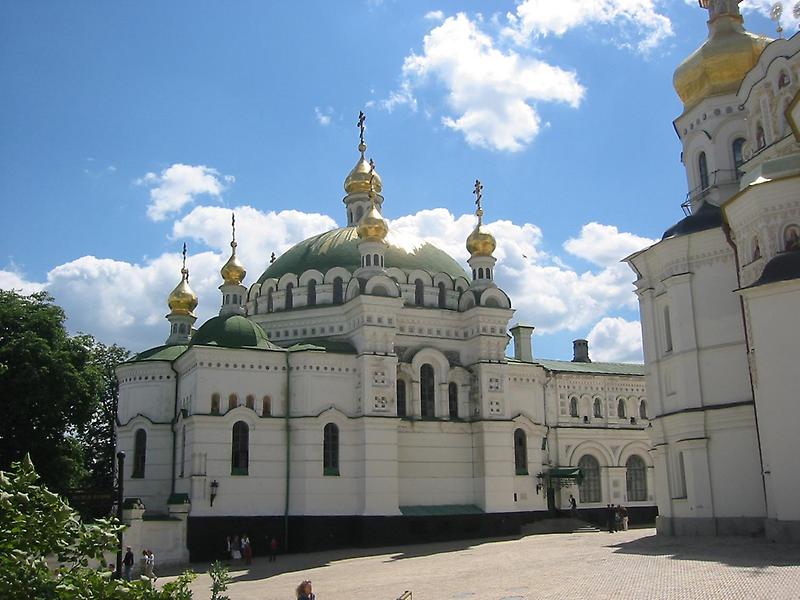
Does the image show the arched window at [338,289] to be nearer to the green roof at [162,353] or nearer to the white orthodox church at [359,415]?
the white orthodox church at [359,415]

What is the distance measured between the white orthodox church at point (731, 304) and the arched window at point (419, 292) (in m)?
10.0

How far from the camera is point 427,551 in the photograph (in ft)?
81.2

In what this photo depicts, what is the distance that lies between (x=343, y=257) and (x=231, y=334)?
260 inches

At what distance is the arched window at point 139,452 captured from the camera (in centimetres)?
2803

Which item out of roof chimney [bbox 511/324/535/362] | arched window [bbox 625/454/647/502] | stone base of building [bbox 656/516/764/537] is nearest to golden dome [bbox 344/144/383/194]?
roof chimney [bbox 511/324/535/362]

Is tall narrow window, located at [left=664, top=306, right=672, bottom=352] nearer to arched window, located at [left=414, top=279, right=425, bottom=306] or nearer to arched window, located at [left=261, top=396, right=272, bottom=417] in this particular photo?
arched window, located at [left=414, top=279, right=425, bottom=306]

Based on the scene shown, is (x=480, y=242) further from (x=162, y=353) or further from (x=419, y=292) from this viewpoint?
(x=162, y=353)

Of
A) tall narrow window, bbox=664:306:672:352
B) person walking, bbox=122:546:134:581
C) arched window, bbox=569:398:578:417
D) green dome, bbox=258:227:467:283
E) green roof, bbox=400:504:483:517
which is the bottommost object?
person walking, bbox=122:546:134:581

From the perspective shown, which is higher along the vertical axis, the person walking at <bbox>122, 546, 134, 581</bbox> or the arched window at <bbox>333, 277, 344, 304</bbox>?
the arched window at <bbox>333, 277, 344, 304</bbox>

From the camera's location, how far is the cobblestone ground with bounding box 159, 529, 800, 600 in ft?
43.7

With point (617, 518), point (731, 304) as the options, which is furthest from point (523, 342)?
point (731, 304)

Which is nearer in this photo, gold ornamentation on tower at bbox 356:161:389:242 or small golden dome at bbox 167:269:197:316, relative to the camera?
gold ornamentation on tower at bbox 356:161:389:242

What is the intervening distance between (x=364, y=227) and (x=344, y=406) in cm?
668

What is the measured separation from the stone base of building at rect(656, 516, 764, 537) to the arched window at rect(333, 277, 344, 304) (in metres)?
14.8
